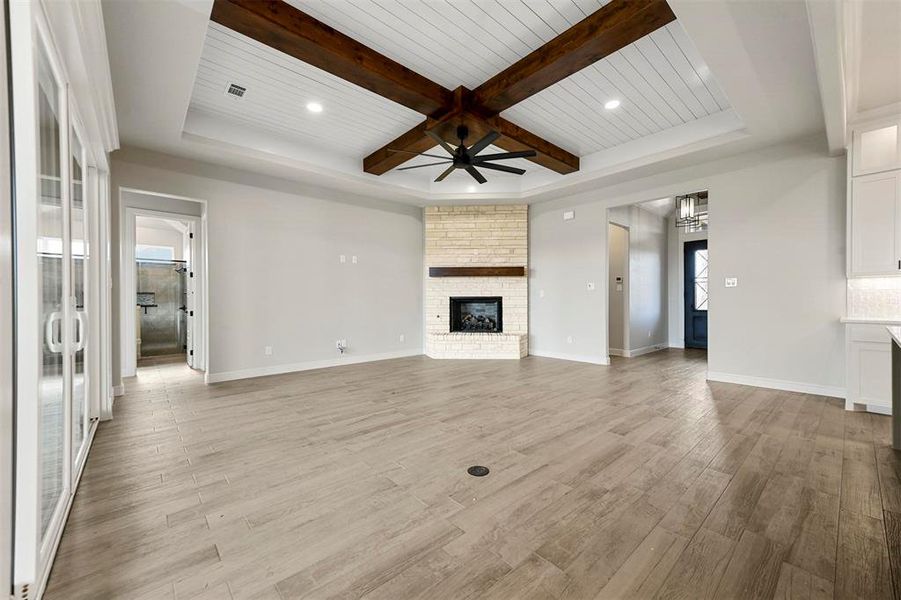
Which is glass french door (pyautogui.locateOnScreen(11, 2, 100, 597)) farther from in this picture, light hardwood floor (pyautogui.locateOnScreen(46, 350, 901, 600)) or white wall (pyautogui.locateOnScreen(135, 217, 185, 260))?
white wall (pyautogui.locateOnScreen(135, 217, 185, 260))

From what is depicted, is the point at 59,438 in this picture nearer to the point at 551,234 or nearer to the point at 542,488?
the point at 542,488

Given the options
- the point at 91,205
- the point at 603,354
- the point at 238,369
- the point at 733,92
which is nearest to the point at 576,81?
the point at 733,92

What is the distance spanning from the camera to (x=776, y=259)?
4.41 m

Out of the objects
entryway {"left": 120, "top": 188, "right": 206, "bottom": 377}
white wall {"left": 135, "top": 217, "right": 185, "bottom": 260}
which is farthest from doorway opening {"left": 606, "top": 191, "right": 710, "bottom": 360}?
white wall {"left": 135, "top": 217, "right": 185, "bottom": 260}

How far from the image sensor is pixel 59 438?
6.38ft

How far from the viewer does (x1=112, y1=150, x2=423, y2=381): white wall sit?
4.88 meters

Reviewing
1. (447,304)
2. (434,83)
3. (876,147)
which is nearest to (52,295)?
(434,83)

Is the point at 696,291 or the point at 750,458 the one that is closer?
the point at 750,458

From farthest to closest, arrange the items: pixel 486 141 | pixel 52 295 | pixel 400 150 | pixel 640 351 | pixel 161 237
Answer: pixel 161 237
pixel 640 351
pixel 400 150
pixel 486 141
pixel 52 295

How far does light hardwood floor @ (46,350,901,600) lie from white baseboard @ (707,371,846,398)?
383 millimetres

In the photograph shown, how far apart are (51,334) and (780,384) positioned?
246 inches

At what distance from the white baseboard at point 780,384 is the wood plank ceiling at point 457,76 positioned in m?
3.14

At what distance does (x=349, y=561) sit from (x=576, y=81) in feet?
13.6

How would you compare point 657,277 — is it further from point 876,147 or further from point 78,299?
point 78,299
